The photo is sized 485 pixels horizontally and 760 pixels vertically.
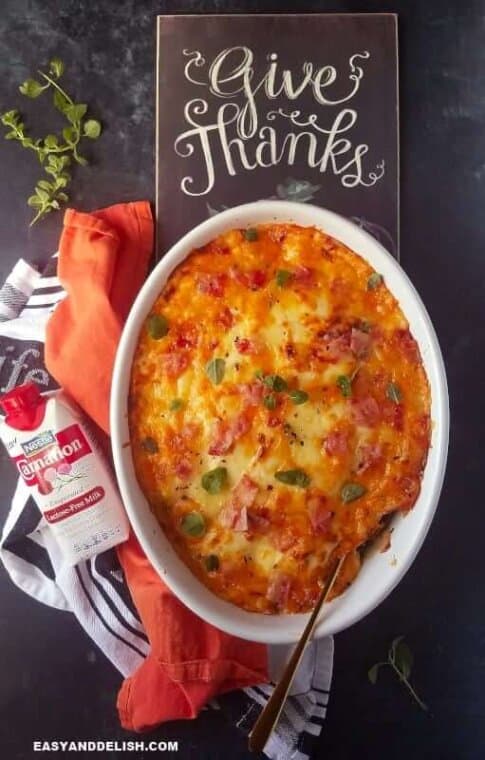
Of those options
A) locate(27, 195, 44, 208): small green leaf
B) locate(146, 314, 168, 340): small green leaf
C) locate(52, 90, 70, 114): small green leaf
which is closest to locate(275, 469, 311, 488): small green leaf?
locate(146, 314, 168, 340): small green leaf

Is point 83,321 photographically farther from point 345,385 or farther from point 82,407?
point 345,385

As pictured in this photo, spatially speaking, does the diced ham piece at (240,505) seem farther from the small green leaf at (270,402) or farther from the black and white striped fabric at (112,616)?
the black and white striped fabric at (112,616)

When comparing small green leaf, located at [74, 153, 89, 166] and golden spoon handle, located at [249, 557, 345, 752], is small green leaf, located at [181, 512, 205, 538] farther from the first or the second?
small green leaf, located at [74, 153, 89, 166]

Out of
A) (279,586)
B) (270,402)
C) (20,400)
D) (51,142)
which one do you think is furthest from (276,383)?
(51,142)

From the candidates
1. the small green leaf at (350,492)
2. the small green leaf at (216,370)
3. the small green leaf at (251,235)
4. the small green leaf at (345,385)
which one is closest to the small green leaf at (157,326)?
the small green leaf at (216,370)

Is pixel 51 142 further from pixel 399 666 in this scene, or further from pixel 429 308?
pixel 399 666

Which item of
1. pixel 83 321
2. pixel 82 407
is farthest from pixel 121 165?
pixel 82 407
